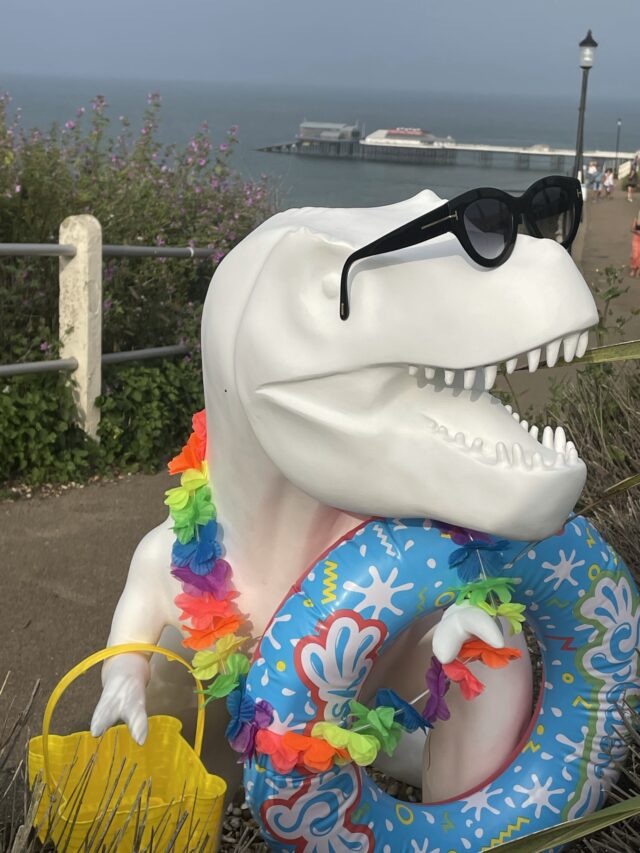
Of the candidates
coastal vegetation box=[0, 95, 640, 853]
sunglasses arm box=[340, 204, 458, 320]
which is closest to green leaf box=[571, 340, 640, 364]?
sunglasses arm box=[340, 204, 458, 320]

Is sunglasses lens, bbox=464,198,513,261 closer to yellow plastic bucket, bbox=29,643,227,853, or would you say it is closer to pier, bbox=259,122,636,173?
yellow plastic bucket, bbox=29,643,227,853

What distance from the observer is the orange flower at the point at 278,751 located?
192 cm

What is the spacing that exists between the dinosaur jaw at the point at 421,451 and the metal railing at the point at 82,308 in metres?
3.59

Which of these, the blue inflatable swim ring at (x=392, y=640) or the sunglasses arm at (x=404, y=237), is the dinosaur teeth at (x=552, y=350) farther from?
the blue inflatable swim ring at (x=392, y=640)

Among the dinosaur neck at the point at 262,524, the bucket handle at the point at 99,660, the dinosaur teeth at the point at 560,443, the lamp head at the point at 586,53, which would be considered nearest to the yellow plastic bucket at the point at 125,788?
the bucket handle at the point at 99,660

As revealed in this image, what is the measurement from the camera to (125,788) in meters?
1.55

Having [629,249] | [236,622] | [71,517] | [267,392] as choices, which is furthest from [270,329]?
[629,249]

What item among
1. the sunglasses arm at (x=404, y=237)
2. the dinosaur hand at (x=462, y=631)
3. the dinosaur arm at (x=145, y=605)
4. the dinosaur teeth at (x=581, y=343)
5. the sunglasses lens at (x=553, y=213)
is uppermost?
the sunglasses lens at (x=553, y=213)

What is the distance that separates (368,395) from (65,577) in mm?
2927

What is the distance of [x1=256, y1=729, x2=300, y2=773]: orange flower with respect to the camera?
1920mm

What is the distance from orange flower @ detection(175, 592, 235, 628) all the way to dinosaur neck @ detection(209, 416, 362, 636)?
0.20 ft

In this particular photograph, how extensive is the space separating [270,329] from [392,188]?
190 ft

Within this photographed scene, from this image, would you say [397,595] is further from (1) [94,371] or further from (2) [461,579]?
(1) [94,371]

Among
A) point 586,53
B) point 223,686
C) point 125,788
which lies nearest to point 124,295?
point 223,686
